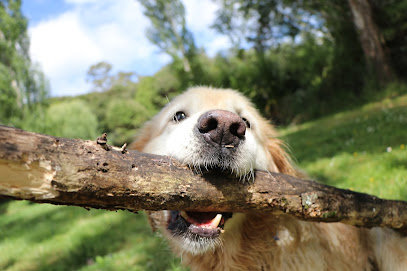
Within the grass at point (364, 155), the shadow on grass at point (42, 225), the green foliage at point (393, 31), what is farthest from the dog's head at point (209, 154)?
the green foliage at point (393, 31)

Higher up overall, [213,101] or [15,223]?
[213,101]

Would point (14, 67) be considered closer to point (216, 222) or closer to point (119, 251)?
point (119, 251)

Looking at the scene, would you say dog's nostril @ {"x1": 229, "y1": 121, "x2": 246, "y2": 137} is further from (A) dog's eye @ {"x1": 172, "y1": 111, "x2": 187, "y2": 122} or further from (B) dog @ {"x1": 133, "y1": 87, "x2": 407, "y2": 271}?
(A) dog's eye @ {"x1": 172, "y1": 111, "x2": 187, "y2": 122}

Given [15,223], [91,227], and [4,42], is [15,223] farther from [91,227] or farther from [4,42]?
[4,42]

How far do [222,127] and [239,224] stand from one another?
1032 millimetres

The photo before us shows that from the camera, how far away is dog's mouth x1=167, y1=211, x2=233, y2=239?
1879 mm

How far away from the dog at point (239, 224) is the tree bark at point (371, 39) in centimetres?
1155

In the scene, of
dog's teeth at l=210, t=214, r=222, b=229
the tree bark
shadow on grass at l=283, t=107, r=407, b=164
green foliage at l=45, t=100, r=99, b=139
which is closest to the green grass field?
shadow on grass at l=283, t=107, r=407, b=164

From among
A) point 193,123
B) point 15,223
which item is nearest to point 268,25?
point 15,223

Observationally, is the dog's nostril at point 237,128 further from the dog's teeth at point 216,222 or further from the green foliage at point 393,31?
the green foliage at point 393,31

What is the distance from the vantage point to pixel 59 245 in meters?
5.20

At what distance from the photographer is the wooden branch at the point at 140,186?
1.06m

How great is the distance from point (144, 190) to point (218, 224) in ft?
2.52

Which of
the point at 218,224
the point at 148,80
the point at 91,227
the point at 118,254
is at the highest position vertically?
the point at 218,224
